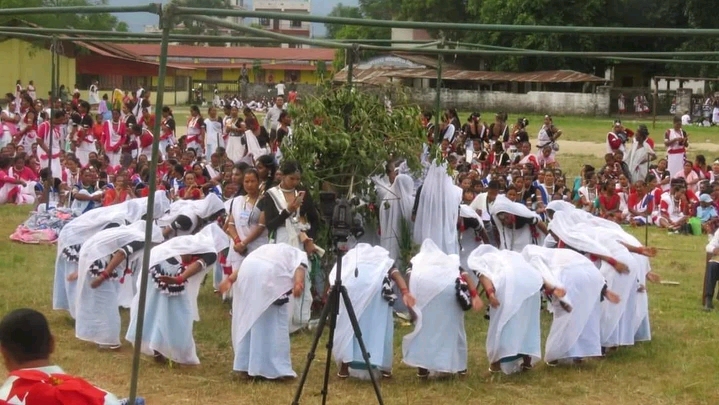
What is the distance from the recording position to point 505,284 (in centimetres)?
838

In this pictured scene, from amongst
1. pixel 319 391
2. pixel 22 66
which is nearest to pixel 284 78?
pixel 22 66

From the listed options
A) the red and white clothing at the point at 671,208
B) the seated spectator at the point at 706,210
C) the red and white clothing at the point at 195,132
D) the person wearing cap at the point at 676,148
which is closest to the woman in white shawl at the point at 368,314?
the seated spectator at the point at 706,210

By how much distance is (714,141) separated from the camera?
98.7ft

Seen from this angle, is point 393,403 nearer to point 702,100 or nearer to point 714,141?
point 714,141

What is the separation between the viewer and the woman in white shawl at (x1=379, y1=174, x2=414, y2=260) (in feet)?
33.9

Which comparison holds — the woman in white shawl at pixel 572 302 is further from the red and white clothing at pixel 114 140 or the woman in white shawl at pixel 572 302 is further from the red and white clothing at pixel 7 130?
the red and white clothing at pixel 7 130

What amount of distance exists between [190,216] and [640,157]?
39.0 ft

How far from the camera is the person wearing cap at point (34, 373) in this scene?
158 inches

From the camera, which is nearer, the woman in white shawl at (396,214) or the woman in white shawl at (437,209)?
the woman in white shawl at (437,209)

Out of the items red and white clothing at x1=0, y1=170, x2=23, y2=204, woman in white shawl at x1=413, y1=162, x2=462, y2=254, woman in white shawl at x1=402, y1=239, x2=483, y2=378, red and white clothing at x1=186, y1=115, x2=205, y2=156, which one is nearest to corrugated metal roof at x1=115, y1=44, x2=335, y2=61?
red and white clothing at x1=186, y1=115, x2=205, y2=156

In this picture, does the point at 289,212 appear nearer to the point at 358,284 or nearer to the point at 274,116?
the point at 358,284

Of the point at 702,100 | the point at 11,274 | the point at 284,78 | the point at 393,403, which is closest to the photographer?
the point at 393,403

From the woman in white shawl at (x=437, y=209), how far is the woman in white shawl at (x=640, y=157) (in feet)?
34.0

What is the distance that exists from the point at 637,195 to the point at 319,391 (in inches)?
417
